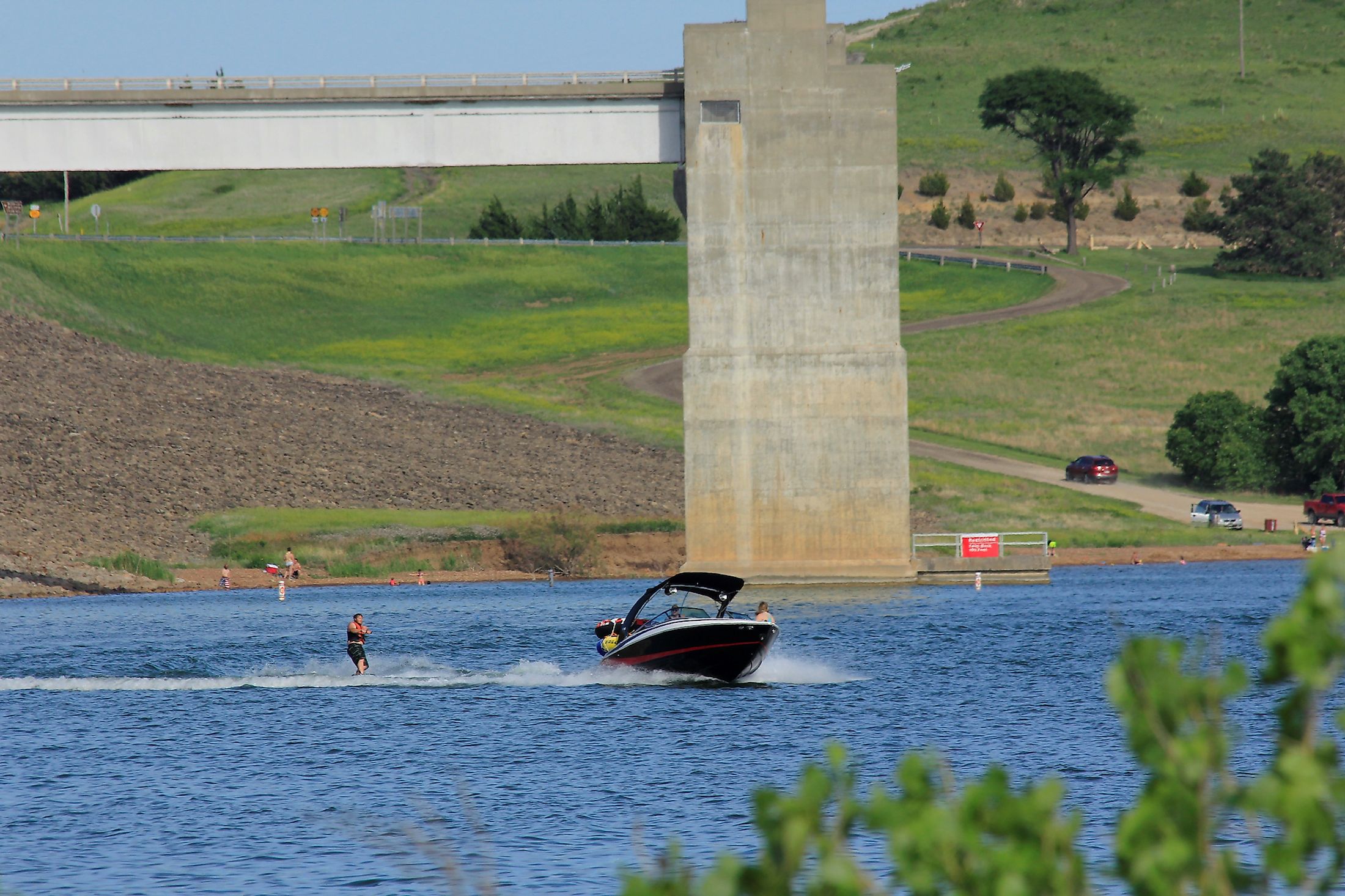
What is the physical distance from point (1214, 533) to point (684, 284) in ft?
207

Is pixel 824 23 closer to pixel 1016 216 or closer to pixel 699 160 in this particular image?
pixel 699 160

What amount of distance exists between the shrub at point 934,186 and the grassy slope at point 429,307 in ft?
97.7

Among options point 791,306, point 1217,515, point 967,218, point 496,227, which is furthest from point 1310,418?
point 496,227

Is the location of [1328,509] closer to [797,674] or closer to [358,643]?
[797,674]

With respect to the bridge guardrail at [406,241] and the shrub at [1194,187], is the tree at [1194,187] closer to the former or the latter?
the shrub at [1194,187]

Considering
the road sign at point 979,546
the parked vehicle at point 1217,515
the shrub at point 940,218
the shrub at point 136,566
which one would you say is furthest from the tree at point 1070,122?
the shrub at point 136,566

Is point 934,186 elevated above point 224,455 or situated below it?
above

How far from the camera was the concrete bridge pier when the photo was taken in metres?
58.2

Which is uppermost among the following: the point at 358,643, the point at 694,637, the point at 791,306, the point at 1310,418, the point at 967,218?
the point at 967,218

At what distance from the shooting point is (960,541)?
67.1 meters

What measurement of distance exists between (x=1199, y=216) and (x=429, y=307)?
2901 inches

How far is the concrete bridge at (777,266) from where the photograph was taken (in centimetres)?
5825

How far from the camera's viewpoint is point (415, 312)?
409ft

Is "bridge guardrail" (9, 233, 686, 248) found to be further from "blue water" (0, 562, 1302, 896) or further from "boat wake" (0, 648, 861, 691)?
"boat wake" (0, 648, 861, 691)
